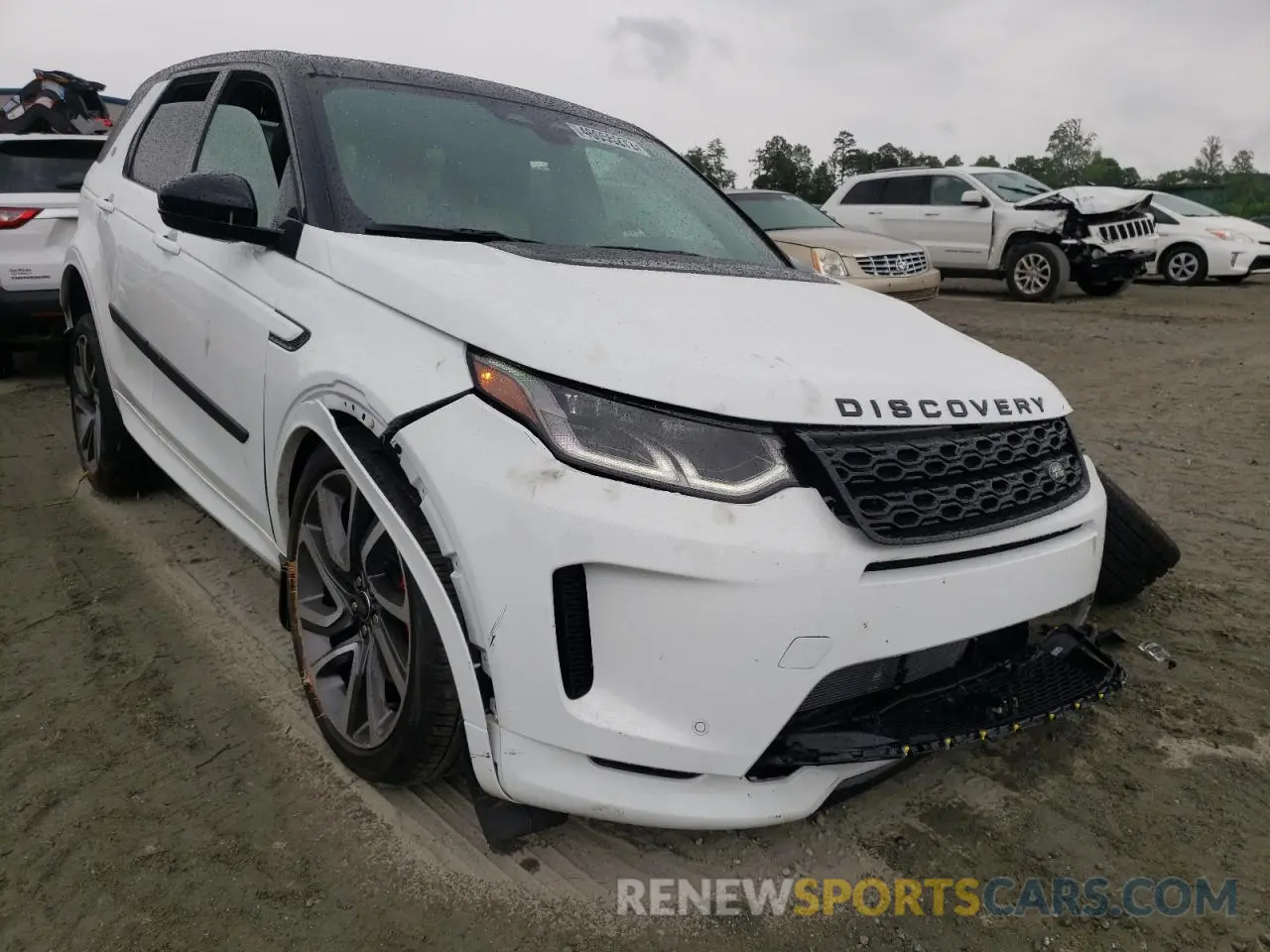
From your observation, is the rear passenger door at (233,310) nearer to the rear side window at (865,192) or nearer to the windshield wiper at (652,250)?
the windshield wiper at (652,250)

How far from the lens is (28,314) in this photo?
20.9 ft

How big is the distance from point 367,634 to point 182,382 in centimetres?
130

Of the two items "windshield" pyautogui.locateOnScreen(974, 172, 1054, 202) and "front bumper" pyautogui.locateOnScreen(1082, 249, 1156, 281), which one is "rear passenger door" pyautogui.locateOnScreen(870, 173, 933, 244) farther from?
"front bumper" pyautogui.locateOnScreen(1082, 249, 1156, 281)

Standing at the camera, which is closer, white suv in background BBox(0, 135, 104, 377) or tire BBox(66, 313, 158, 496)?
tire BBox(66, 313, 158, 496)

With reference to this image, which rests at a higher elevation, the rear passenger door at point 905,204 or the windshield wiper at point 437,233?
the rear passenger door at point 905,204

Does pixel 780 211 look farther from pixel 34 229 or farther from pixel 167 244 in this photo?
pixel 167 244

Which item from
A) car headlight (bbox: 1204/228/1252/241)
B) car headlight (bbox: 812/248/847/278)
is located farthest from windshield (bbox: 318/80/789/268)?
car headlight (bbox: 1204/228/1252/241)

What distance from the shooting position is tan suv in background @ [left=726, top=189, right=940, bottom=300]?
8.30 m

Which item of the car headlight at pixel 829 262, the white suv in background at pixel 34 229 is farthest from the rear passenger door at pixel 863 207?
the white suv in background at pixel 34 229

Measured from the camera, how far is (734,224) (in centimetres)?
326

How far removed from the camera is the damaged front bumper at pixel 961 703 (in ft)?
5.95

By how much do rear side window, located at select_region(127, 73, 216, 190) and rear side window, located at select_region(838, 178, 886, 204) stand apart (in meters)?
10.9

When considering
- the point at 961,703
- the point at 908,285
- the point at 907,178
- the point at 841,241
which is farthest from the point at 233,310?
the point at 907,178

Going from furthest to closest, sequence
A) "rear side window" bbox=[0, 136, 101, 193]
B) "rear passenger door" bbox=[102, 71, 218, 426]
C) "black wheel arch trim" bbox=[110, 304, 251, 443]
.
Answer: "rear side window" bbox=[0, 136, 101, 193] → "rear passenger door" bbox=[102, 71, 218, 426] → "black wheel arch trim" bbox=[110, 304, 251, 443]
